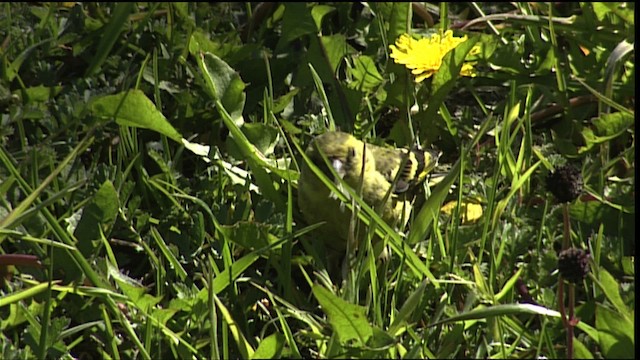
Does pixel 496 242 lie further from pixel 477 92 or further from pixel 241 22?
pixel 241 22

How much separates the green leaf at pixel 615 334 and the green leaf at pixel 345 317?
1.57 feet

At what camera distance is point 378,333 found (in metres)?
2.20

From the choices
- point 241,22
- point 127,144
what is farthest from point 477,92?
point 127,144

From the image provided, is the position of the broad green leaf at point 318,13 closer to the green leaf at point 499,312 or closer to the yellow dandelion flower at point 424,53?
the yellow dandelion flower at point 424,53

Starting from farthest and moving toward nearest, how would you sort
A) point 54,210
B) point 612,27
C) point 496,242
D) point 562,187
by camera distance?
point 612,27 < point 54,210 < point 496,242 < point 562,187

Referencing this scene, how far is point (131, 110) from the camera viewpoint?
289 cm

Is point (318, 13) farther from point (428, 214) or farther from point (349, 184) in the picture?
point (428, 214)

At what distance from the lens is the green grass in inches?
95.3

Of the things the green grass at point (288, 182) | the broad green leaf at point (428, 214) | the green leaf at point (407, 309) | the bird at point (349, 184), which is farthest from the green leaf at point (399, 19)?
→ the green leaf at point (407, 309)

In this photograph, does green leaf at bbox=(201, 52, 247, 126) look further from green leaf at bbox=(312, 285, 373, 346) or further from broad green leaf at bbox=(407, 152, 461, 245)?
green leaf at bbox=(312, 285, 373, 346)

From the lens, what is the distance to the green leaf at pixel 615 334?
85.4 inches

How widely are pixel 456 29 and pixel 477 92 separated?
0.74 feet

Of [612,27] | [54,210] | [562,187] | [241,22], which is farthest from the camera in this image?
[241,22]

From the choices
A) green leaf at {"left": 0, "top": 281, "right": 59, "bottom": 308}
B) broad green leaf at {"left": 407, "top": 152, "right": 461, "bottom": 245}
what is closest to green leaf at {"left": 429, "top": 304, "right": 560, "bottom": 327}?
broad green leaf at {"left": 407, "top": 152, "right": 461, "bottom": 245}
